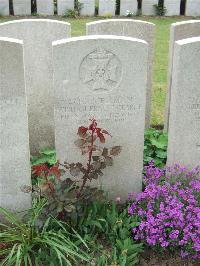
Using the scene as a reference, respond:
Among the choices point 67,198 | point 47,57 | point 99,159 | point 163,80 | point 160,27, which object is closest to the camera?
point 67,198

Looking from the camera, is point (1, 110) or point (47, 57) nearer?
point (1, 110)

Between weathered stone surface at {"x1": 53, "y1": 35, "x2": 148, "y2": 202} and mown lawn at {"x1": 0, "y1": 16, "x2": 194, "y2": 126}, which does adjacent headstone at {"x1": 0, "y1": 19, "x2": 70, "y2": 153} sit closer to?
weathered stone surface at {"x1": 53, "y1": 35, "x2": 148, "y2": 202}

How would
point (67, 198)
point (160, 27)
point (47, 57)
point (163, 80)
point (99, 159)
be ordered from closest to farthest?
point (67, 198)
point (99, 159)
point (47, 57)
point (163, 80)
point (160, 27)

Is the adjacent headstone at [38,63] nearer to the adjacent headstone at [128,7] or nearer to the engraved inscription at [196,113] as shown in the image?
the engraved inscription at [196,113]

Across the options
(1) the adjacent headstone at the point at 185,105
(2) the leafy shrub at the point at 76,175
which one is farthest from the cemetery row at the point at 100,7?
(2) the leafy shrub at the point at 76,175

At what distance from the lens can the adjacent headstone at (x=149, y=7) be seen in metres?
13.2

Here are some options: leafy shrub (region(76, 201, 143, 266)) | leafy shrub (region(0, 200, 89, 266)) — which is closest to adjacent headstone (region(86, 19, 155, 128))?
leafy shrub (region(76, 201, 143, 266))

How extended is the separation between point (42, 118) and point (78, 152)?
1.39 m

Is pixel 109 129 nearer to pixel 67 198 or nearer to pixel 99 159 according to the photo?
pixel 99 159

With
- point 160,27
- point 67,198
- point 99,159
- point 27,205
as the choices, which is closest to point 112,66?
point 99,159

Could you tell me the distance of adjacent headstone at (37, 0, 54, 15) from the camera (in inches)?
509

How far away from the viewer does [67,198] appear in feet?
12.5

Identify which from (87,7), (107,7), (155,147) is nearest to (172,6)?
(107,7)

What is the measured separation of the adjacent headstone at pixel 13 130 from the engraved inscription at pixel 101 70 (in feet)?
1.91
